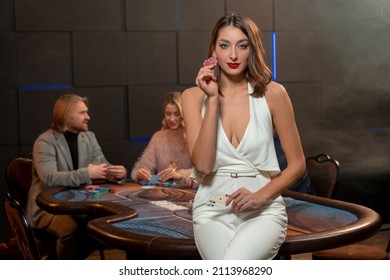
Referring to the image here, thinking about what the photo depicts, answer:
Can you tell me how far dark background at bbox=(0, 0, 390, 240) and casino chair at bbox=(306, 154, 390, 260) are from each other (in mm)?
1642

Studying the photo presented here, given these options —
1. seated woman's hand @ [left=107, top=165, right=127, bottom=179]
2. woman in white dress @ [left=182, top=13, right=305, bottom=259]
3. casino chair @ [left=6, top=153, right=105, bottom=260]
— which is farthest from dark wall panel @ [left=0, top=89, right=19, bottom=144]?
woman in white dress @ [left=182, top=13, right=305, bottom=259]

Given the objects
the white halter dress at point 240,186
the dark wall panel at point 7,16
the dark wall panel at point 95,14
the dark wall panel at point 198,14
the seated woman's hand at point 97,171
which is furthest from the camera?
the dark wall panel at point 198,14

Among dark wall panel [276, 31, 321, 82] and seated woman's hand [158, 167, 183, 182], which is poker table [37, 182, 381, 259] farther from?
dark wall panel [276, 31, 321, 82]

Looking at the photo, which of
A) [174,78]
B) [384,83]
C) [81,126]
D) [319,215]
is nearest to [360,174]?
[384,83]

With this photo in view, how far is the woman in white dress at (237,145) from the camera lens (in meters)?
2.25

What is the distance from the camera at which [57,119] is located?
174 inches

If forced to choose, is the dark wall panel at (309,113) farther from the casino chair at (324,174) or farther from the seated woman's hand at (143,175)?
the seated woman's hand at (143,175)

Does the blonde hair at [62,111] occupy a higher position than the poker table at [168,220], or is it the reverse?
the blonde hair at [62,111]

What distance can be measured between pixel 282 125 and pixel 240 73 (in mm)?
220

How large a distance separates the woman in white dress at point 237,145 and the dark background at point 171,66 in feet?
10.2

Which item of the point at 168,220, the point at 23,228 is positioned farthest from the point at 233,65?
the point at 23,228

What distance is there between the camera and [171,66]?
5484 millimetres

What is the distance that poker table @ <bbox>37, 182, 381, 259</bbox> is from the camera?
2412 mm

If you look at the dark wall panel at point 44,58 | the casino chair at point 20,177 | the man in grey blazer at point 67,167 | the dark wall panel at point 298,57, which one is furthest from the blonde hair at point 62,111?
the dark wall panel at point 298,57
